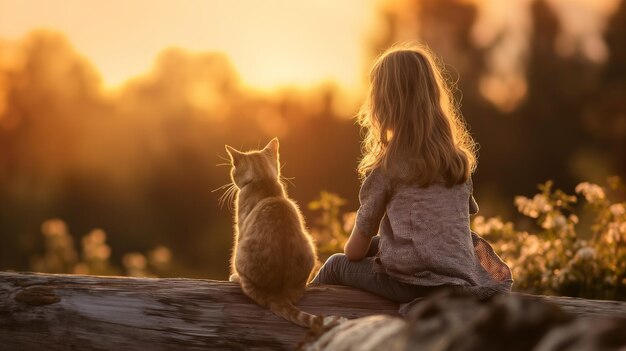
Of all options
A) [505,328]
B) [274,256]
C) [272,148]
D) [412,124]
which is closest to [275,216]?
[274,256]

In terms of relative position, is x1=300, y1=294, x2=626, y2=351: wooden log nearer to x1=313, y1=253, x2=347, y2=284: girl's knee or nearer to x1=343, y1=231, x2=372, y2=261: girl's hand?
x1=343, y1=231, x2=372, y2=261: girl's hand

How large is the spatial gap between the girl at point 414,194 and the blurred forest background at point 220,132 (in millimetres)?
10957

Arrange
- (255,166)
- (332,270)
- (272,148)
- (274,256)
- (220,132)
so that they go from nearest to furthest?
(274,256), (332,270), (255,166), (272,148), (220,132)

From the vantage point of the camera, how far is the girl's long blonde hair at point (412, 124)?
4.45m

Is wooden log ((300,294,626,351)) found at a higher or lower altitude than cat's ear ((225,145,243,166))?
lower

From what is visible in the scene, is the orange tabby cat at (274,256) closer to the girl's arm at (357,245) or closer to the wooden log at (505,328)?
the girl's arm at (357,245)

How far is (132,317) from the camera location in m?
4.14

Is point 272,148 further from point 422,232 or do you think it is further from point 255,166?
point 422,232

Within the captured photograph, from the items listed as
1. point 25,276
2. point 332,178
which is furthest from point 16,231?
point 25,276

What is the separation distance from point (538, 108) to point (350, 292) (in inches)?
626

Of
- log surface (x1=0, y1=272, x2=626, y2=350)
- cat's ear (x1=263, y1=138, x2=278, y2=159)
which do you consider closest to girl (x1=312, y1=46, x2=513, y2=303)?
log surface (x1=0, y1=272, x2=626, y2=350)

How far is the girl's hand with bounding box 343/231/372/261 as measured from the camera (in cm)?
461

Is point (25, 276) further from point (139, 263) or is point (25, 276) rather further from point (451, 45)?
point (451, 45)

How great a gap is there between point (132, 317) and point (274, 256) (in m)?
0.82
